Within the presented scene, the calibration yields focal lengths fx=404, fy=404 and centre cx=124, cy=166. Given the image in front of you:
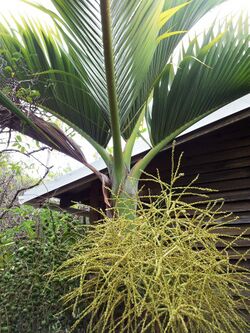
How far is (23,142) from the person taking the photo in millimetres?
2996

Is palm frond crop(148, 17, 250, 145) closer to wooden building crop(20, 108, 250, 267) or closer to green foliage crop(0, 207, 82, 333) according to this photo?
wooden building crop(20, 108, 250, 267)

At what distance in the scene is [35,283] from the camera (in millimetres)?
2678

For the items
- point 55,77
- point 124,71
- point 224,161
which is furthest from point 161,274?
point 224,161

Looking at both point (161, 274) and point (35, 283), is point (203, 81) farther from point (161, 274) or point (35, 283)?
point (35, 283)

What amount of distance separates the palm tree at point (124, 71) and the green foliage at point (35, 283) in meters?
0.59

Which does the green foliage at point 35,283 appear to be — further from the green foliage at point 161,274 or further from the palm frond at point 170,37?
the palm frond at point 170,37

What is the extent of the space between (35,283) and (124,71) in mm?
1531

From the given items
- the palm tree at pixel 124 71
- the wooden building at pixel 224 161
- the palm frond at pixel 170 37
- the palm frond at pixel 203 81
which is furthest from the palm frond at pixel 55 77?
the wooden building at pixel 224 161

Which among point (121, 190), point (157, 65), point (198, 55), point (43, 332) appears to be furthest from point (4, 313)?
point (198, 55)

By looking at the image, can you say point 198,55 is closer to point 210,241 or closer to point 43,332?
point 210,241

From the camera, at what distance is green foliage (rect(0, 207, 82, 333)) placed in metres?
2.64

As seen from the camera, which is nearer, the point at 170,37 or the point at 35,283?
the point at 35,283

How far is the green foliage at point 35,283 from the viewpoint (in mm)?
2639

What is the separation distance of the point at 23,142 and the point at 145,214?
128 centimetres
